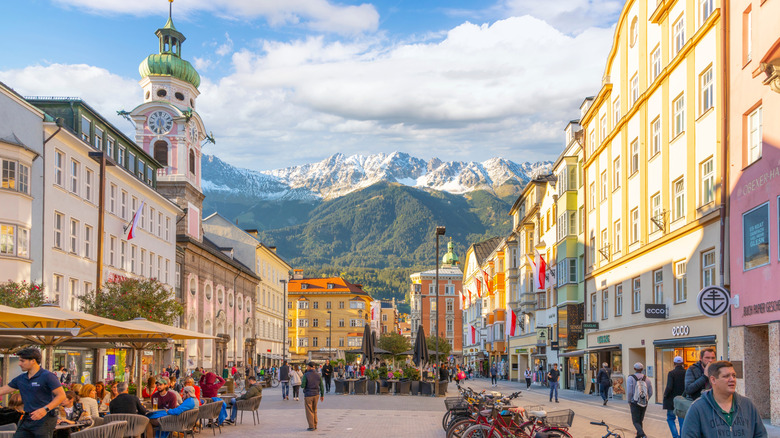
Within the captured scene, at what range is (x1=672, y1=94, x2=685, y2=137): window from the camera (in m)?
29.1

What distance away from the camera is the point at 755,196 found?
2175 centimetres

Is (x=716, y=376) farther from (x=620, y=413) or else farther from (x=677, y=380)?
(x=620, y=413)

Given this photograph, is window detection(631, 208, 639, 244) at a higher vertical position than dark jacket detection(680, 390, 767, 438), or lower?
higher

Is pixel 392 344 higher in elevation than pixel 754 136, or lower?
lower

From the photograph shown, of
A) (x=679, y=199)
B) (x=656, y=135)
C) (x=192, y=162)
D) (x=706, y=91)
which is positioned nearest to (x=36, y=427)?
(x=706, y=91)

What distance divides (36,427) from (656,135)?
90.1 ft

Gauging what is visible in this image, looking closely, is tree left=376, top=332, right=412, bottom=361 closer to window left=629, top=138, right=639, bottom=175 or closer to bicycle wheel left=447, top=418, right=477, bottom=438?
window left=629, top=138, right=639, bottom=175

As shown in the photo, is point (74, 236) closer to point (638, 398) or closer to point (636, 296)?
point (636, 296)

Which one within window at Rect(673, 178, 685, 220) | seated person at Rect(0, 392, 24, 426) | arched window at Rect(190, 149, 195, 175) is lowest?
seated person at Rect(0, 392, 24, 426)

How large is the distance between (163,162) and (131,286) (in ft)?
107

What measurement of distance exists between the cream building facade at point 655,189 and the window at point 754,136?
2123 mm

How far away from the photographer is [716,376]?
6336 millimetres

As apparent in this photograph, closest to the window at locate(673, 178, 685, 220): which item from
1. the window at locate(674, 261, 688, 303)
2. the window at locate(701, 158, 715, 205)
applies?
the window at locate(674, 261, 688, 303)

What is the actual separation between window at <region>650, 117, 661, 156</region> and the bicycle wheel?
780 inches
